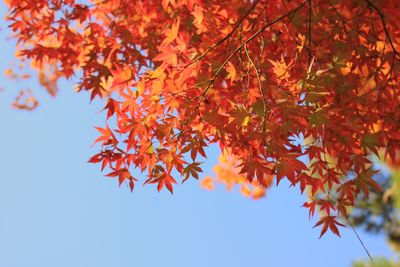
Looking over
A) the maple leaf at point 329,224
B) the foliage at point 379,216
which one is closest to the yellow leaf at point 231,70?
the maple leaf at point 329,224

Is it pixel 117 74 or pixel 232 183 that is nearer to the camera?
pixel 117 74

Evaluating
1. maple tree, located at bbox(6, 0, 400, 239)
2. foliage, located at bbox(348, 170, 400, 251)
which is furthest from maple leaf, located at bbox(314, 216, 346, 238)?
foliage, located at bbox(348, 170, 400, 251)

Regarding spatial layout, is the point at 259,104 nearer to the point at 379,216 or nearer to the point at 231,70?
the point at 231,70

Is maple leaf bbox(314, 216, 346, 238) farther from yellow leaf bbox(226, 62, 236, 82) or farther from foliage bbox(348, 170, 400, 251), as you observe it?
foliage bbox(348, 170, 400, 251)

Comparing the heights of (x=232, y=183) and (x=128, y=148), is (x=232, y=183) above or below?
above

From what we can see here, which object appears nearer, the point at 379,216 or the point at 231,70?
the point at 231,70

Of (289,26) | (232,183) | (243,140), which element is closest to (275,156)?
(243,140)

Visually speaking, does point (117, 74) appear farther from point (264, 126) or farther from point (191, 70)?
point (264, 126)

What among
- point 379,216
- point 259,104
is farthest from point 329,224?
point 379,216

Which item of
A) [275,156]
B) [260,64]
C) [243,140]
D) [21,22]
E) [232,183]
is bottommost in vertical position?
[275,156]

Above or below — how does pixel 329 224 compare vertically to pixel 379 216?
below

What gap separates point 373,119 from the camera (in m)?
4.32

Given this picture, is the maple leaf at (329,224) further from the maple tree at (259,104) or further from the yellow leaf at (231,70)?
the yellow leaf at (231,70)

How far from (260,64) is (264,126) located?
0.45m
